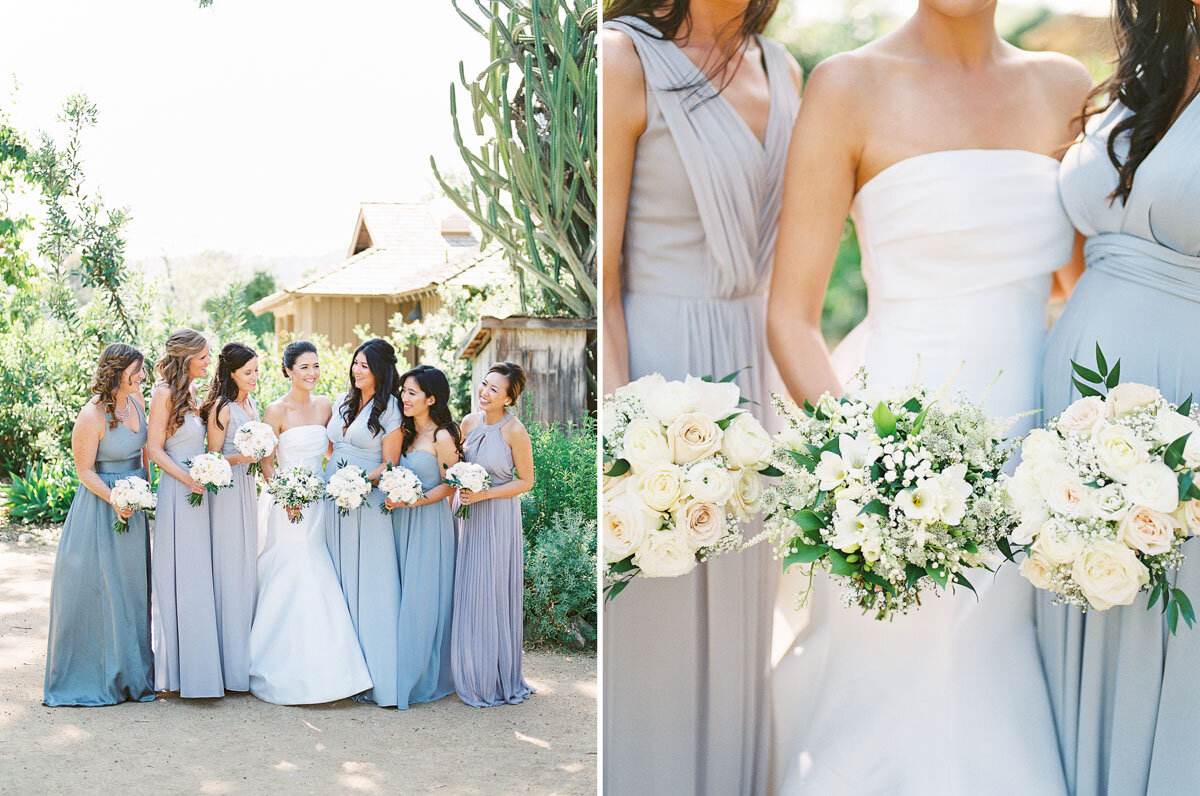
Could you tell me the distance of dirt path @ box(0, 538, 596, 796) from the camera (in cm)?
468

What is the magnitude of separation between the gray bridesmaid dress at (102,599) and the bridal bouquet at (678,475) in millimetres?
3975

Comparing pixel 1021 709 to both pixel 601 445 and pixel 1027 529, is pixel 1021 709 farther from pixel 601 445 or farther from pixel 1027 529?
pixel 601 445

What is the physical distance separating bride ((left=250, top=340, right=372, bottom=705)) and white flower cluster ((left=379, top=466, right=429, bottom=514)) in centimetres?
47

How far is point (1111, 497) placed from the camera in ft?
7.45

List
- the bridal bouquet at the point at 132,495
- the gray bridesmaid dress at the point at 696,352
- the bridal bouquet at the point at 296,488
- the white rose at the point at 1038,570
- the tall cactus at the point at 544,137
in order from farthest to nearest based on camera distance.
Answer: the tall cactus at the point at 544,137
the bridal bouquet at the point at 296,488
the bridal bouquet at the point at 132,495
the gray bridesmaid dress at the point at 696,352
the white rose at the point at 1038,570

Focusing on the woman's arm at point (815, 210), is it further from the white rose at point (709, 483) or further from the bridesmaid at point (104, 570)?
the bridesmaid at point (104, 570)

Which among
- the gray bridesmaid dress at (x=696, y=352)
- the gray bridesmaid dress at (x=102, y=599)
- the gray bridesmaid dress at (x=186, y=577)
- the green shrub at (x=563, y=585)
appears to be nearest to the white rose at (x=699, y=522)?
the gray bridesmaid dress at (x=696, y=352)

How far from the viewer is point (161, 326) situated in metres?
11.8

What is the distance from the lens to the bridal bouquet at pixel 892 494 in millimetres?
2307

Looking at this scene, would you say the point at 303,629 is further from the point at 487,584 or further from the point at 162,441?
the point at 162,441

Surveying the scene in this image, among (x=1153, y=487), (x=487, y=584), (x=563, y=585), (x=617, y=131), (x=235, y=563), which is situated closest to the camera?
(x=1153, y=487)

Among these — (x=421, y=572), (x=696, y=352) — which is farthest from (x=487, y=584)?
(x=696, y=352)

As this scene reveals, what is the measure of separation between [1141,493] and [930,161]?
0.88 metres

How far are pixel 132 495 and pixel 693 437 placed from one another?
3926 millimetres
